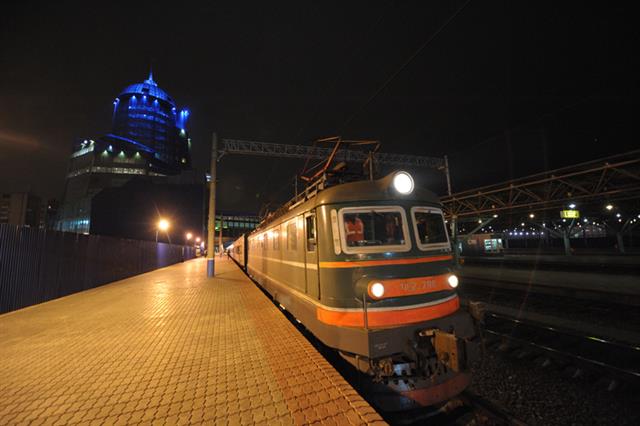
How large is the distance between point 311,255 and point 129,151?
88.6 metres

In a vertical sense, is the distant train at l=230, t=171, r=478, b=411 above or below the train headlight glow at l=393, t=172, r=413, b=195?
below

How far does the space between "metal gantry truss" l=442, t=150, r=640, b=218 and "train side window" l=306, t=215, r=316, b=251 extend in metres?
12.3

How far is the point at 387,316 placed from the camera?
3834mm

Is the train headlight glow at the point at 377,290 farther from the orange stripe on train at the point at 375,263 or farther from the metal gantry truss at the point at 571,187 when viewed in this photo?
the metal gantry truss at the point at 571,187

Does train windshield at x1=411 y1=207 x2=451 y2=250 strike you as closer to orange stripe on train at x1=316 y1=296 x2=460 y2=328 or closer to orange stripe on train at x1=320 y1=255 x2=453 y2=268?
orange stripe on train at x1=320 y1=255 x2=453 y2=268

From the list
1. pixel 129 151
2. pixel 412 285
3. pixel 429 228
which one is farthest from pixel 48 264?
pixel 129 151

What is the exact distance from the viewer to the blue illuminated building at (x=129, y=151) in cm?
6545

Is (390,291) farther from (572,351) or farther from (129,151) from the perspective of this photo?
(129,151)

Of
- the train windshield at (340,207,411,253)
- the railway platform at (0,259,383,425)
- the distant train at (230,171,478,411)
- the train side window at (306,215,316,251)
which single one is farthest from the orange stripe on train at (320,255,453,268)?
the railway platform at (0,259,383,425)

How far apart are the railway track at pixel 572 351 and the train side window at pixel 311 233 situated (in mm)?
4718

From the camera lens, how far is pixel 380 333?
3.61 metres

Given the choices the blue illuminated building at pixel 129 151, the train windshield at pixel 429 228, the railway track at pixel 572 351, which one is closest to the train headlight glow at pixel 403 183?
the train windshield at pixel 429 228

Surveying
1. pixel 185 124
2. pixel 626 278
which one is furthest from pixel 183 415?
pixel 185 124

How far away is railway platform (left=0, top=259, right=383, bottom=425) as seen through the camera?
9.50 feet
